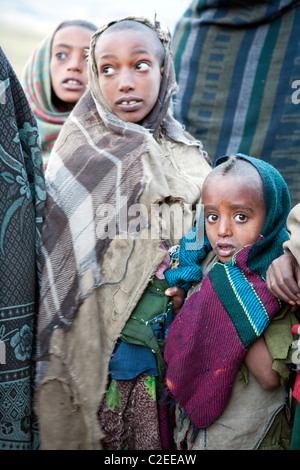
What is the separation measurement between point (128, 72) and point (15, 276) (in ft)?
2.79

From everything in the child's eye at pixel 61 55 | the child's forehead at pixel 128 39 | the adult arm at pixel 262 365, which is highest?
the child's eye at pixel 61 55

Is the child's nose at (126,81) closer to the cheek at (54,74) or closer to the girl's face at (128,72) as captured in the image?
the girl's face at (128,72)

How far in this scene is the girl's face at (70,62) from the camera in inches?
112

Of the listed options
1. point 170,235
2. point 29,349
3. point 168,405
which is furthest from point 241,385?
point 29,349

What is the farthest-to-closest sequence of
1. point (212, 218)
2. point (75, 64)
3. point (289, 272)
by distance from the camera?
point (75, 64)
point (212, 218)
point (289, 272)

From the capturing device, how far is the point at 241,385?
1.40 meters

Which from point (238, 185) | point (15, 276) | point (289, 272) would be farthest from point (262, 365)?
point (15, 276)

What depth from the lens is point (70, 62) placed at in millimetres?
2850

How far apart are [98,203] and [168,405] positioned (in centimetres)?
70

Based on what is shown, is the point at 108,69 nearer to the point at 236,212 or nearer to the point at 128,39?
the point at 128,39

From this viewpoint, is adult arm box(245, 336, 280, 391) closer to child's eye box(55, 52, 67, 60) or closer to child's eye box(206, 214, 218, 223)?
child's eye box(206, 214, 218, 223)

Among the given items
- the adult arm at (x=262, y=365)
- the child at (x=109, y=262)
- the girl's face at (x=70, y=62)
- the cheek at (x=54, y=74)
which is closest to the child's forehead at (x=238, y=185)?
the child at (x=109, y=262)
